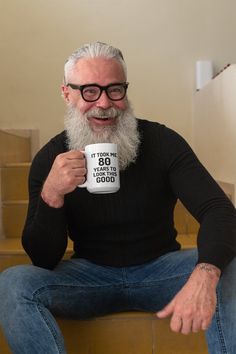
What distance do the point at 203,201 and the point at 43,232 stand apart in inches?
16.4

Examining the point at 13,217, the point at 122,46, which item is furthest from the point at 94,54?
the point at 122,46

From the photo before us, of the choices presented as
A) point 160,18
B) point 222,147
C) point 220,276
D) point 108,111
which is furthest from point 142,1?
point 220,276

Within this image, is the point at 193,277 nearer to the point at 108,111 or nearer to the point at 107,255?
the point at 107,255

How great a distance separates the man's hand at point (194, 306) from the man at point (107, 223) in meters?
0.10

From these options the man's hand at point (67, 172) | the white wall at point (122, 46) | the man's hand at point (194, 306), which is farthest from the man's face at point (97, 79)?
the white wall at point (122, 46)

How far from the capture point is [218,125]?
7.27 feet

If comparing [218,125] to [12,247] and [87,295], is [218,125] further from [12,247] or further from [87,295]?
[87,295]

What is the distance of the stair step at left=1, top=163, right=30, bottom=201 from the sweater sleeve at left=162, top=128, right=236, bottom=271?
0.97 meters

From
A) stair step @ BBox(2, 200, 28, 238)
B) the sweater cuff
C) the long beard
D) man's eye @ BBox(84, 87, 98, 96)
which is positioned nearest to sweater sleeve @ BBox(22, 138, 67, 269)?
the long beard

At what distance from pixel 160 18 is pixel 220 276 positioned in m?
2.19

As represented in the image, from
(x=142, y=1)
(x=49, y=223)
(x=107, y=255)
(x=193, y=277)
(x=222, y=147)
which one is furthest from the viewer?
(x=142, y=1)

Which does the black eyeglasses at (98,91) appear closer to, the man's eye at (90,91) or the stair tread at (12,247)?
the man's eye at (90,91)

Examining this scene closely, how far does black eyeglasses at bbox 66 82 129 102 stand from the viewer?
47.9 inches

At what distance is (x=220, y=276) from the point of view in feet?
3.27
